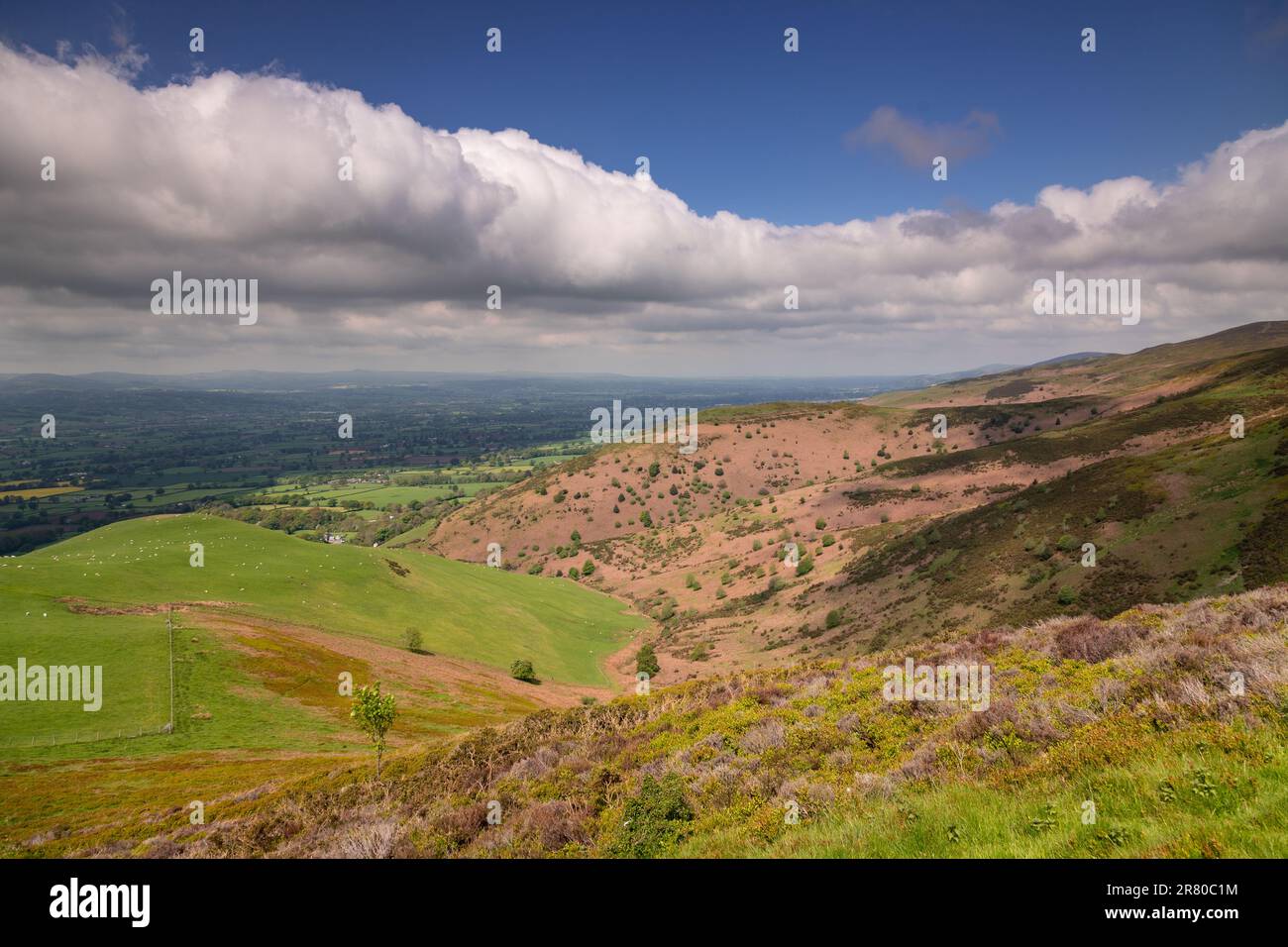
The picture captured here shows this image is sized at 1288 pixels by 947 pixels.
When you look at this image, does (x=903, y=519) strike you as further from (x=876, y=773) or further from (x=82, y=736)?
(x=82, y=736)

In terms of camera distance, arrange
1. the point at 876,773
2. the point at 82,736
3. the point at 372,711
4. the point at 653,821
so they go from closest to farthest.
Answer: the point at 653,821 → the point at 876,773 → the point at 372,711 → the point at 82,736

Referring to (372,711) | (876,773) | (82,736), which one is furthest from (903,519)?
(82,736)

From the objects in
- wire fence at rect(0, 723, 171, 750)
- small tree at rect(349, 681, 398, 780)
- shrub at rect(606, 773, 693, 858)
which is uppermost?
shrub at rect(606, 773, 693, 858)

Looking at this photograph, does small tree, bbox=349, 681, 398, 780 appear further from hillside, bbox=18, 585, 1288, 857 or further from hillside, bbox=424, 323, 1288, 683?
hillside, bbox=424, 323, 1288, 683

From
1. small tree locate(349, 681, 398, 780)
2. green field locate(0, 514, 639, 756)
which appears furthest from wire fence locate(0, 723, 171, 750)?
small tree locate(349, 681, 398, 780)

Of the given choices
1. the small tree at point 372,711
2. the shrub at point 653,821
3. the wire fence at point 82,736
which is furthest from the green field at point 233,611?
the shrub at point 653,821
